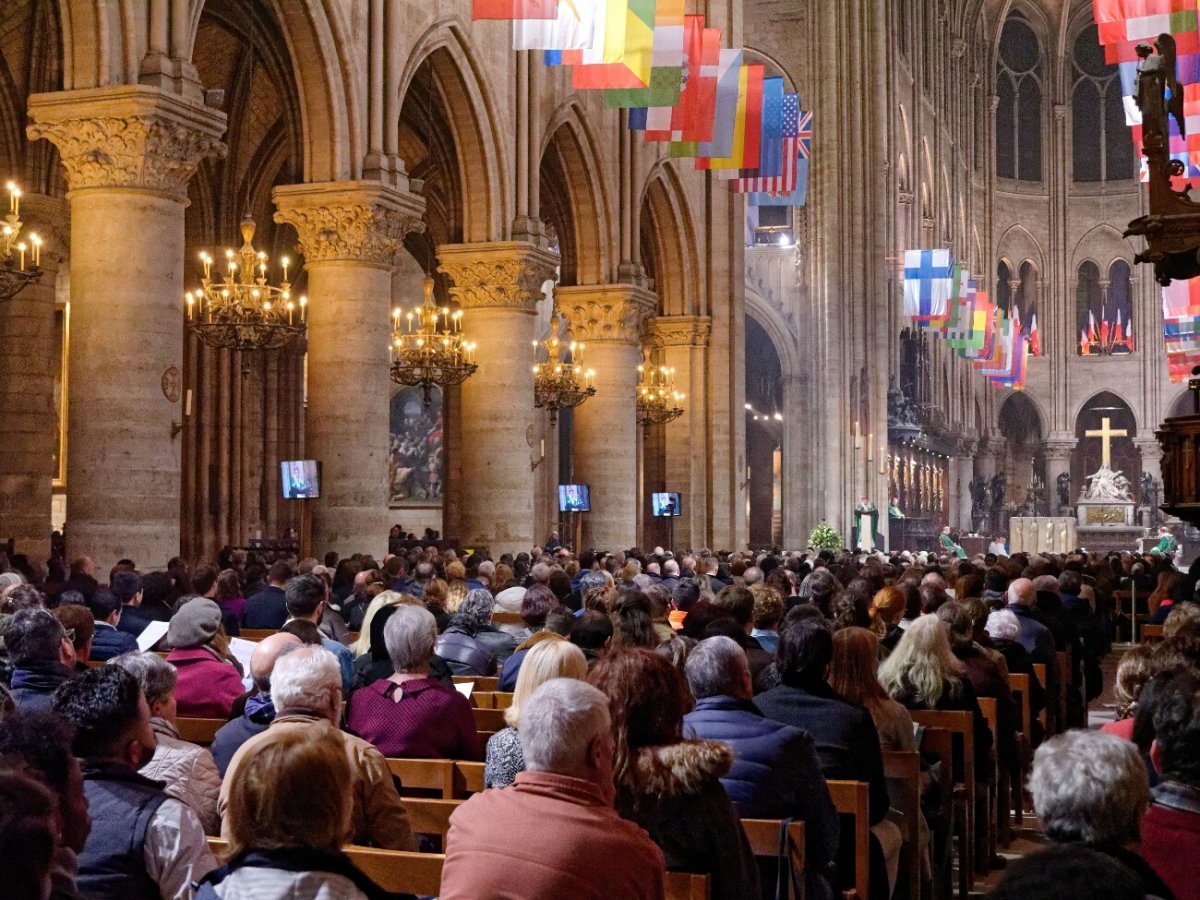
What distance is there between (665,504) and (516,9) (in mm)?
13288

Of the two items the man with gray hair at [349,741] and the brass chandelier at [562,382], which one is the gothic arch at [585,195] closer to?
the brass chandelier at [562,382]

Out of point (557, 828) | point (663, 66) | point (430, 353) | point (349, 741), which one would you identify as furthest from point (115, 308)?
point (557, 828)

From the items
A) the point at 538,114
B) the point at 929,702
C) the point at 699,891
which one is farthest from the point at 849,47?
the point at 699,891

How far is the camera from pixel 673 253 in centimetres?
2912

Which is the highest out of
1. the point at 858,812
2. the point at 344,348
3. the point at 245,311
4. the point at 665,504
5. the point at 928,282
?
the point at 928,282

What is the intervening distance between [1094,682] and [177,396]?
8507 mm

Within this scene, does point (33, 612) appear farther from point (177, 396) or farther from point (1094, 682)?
point (1094, 682)

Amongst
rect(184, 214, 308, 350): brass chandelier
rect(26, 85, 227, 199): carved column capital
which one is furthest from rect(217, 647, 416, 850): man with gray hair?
rect(184, 214, 308, 350): brass chandelier

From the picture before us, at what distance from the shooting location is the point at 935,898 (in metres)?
7.25

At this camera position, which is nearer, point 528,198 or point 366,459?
point 366,459

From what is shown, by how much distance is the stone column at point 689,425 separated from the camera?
28.9 metres

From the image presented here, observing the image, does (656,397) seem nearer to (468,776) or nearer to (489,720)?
(489,720)

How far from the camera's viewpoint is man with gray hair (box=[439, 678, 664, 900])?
3.44 m

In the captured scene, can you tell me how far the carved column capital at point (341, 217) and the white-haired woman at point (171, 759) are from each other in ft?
41.8
